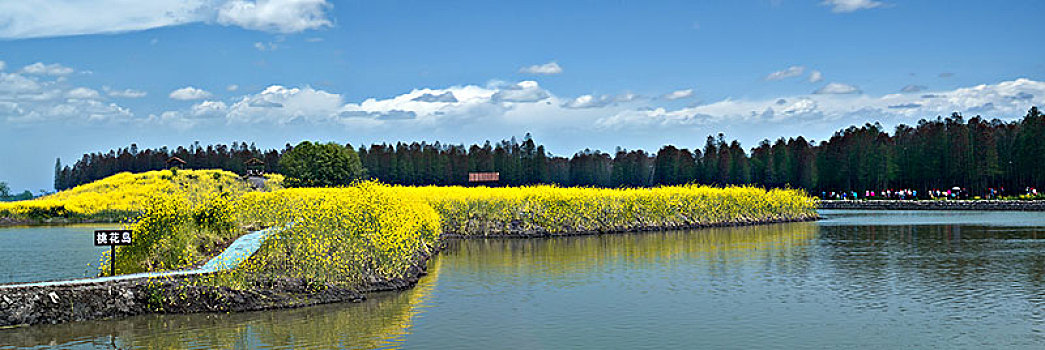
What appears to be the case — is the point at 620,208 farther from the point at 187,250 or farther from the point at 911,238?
the point at 187,250

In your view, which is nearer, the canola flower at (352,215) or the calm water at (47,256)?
the canola flower at (352,215)

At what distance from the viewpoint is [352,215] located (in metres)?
27.6

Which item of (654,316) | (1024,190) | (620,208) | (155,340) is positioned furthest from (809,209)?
(155,340)

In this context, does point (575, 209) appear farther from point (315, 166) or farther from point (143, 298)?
point (315, 166)

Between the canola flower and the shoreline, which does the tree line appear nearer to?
the canola flower

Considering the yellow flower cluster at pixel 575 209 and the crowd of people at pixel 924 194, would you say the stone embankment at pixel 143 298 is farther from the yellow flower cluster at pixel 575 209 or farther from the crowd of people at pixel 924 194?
the crowd of people at pixel 924 194

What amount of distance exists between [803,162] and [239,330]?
433 feet

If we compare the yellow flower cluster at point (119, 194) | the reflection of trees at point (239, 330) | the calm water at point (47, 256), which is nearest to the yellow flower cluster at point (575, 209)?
the calm water at point (47, 256)

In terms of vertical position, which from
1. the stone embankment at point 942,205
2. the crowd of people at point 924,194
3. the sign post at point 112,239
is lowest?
the stone embankment at point 942,205

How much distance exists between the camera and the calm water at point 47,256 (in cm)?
3069

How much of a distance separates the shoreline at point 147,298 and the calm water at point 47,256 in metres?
8.69

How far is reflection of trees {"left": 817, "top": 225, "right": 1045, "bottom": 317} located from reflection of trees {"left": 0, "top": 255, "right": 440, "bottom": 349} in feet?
43.6

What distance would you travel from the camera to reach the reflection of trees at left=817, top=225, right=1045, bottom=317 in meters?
25.6

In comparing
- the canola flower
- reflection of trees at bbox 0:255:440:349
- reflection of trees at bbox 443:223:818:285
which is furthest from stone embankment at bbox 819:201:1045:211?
reflection of trees at bbox 0:255:440:349
